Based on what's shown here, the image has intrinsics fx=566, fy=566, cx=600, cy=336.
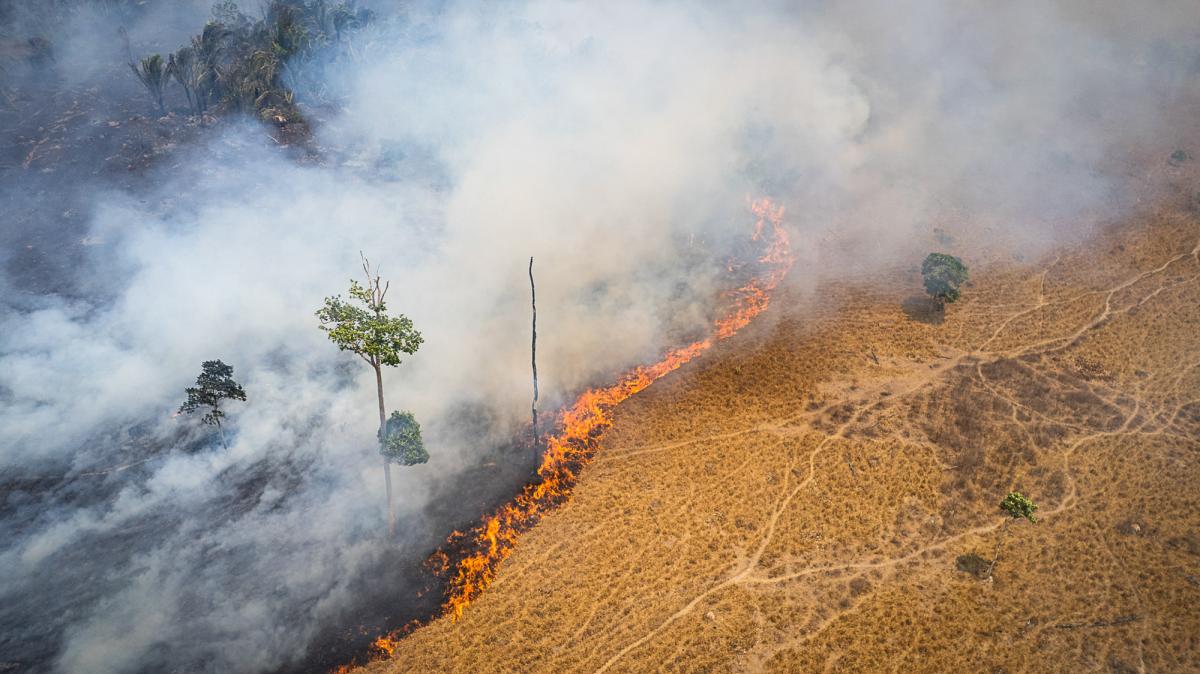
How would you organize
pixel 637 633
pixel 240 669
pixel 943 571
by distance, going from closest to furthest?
pixel 240 669, pixel 637 633, pixel 943 571

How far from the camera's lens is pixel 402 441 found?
2964 cm

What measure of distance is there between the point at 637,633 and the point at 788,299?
31.9 metres

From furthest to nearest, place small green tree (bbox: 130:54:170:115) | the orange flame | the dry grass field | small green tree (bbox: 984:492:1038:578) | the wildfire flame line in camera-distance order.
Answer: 1. small green tree (bbox: 130:54:170:115)
2. the orange flame
3. the wildfire flame line
4. small green tree (bbox: 984:492:1038:578)
5. the dry grass field

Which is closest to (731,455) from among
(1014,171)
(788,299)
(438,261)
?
(788,299)

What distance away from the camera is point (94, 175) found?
176 feet

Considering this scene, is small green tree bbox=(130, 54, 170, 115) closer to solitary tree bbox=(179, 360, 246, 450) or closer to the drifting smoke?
the drifting smoke

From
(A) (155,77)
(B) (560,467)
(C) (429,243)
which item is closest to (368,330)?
(B) (560,467)

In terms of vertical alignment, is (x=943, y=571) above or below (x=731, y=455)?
below

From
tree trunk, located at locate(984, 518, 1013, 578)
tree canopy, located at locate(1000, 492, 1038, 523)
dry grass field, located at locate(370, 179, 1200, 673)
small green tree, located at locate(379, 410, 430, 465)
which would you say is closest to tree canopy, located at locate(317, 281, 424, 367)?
small green tree, located at locate(379, 410, 430, 465)

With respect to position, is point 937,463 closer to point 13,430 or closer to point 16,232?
point 13,430

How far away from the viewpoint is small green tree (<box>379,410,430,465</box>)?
29609 millimetres

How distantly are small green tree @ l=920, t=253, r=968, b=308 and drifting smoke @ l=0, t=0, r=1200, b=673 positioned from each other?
27.3 ft

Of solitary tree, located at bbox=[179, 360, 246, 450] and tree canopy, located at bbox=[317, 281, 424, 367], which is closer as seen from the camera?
tree canopy, located at bbox=[317, 281, 424, 367]

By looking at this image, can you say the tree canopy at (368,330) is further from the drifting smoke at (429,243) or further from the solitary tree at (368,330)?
the drifting smoke at (429,243)
